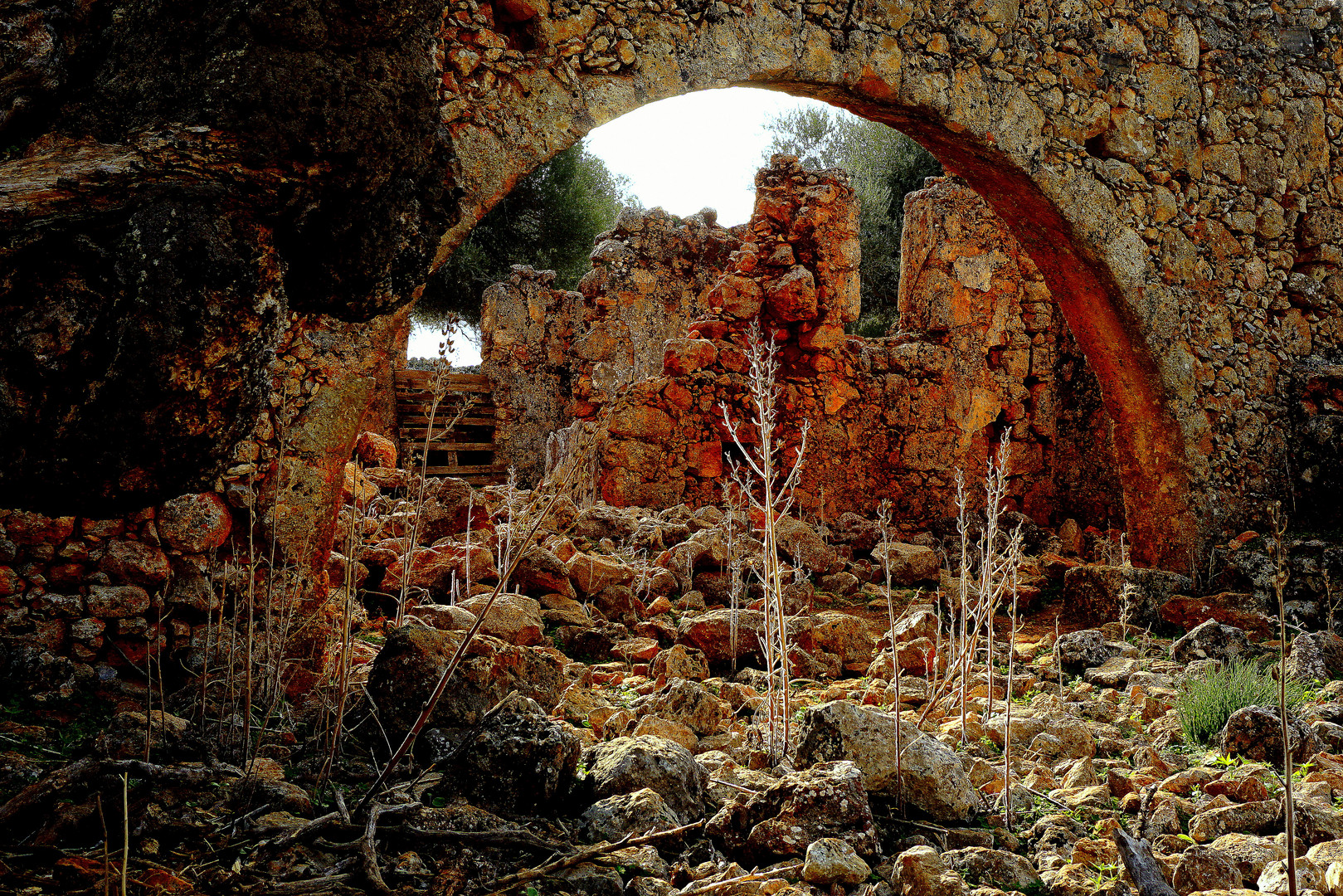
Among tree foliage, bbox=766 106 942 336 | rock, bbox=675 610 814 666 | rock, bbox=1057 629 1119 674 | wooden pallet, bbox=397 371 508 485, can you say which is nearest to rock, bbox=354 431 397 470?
rock, bbox=675 610 814 666

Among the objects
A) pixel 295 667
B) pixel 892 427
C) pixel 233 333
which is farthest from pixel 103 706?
pixel 892 427

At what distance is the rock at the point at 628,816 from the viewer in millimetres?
2023

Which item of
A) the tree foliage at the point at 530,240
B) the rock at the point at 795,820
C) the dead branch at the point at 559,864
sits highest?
the tree foliage at the point at 530,240

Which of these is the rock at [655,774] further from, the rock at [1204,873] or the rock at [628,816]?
the rock at [1204,873]

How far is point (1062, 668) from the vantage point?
4539mm

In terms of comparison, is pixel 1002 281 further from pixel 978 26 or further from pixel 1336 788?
pixel 1336 788

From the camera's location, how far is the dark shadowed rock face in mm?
1351

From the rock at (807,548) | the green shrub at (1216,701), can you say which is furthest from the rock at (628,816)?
the rock at (807,548)

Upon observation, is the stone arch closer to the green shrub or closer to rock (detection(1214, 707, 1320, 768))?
the green shrub

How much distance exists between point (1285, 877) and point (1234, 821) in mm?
445

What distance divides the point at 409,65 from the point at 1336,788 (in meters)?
3.04

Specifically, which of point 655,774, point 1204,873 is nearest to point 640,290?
point 655,774

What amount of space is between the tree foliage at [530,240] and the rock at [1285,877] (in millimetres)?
17302

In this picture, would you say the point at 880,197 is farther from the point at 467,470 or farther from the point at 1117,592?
the point at 1117,592
